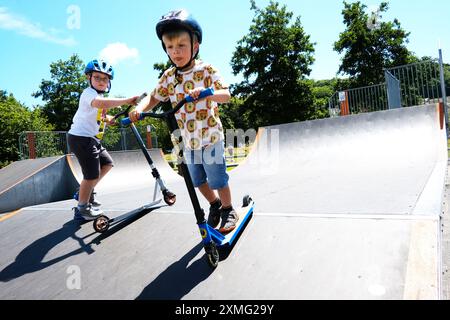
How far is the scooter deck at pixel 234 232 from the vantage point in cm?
243

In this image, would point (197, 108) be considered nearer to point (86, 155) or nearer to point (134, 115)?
point (134, 115)

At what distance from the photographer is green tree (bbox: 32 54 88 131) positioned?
50.4m

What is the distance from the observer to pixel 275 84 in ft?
119

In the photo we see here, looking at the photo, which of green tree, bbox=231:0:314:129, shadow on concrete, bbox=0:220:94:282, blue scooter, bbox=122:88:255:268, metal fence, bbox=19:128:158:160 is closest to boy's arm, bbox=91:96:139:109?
blue scooter, bbox=122:88:255:268

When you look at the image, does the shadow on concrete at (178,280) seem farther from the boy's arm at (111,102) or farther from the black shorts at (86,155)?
the black shorts at (86,155)

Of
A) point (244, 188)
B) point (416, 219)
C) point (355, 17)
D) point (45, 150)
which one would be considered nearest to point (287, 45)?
point (355, 17)

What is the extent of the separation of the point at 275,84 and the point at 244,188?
1307 inches

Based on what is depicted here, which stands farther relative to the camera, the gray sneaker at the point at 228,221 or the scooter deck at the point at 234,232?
the gray sneaker at the point at 228,221

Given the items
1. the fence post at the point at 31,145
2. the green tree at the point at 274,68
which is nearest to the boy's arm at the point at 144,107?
the fence post at the point at 31,145

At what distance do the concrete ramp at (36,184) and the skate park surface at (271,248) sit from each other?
4.39 ft

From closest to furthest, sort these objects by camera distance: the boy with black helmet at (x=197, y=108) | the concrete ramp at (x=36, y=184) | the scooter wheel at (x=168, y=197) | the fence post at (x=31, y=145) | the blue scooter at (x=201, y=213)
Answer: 1. the blue scooter at (x=201, y=213)
2. the boy with black helmet at (x=197, y=108)
3. the scooter wheel at (x=168, y=197)
4. the concrete ramp at (x=36, y=184)
5. the fence post at (x=31, y=145)

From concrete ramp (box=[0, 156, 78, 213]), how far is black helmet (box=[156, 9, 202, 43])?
507 cm

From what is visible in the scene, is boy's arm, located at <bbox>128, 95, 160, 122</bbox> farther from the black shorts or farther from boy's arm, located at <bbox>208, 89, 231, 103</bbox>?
the black shorts

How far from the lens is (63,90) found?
52000mm
